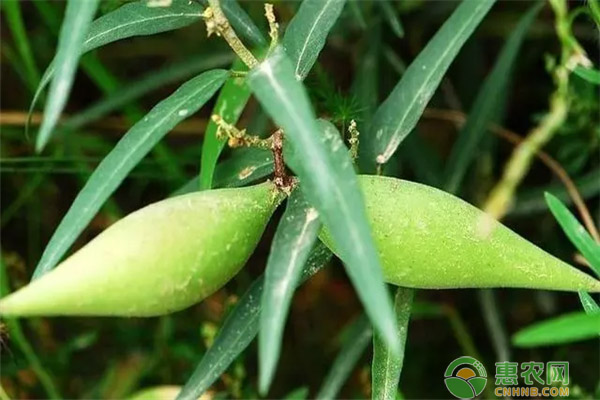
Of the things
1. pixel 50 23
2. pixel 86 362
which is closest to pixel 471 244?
pixel 50 23

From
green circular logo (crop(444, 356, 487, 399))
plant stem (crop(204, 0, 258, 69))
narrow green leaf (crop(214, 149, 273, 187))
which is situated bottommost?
green circular logo (crop(444, 356, 487, 399))

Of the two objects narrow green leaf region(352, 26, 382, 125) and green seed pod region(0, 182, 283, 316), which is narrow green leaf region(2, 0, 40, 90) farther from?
green seed pod region(0, 182, 283, 316)

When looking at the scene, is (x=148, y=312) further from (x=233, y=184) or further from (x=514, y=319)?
(x=514, y=319)

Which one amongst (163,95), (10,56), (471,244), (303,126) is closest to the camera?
(303,126)

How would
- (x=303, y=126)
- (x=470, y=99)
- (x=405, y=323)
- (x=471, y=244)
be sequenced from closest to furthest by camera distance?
1. (x=303, y=126)
2. (x=471, y=244)
3. (x=405, y=323)
4. (x=470, y=99)

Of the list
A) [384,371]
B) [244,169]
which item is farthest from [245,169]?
[384,371]

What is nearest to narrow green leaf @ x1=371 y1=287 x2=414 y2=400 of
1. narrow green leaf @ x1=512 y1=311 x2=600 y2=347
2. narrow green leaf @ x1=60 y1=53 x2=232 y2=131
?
narrow green leaf @ x1=512 y1=311 x2=600 y2=347
